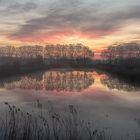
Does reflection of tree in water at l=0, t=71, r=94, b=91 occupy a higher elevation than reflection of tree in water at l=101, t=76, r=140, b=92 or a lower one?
higher

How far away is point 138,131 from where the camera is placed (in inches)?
378

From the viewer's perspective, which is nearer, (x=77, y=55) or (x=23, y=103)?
(x=23, y=103)

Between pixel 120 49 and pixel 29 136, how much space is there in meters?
96.6

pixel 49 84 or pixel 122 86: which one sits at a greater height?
pixel 49 84

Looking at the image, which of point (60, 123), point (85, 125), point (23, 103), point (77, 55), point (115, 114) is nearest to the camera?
point (60, 123)

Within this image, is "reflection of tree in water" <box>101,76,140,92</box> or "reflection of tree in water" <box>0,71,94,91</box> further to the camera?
"reflection of tree in water" <box>0,71,94,91</box>

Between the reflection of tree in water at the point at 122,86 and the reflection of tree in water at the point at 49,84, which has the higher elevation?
the reflection of tree in water at the point at 49,84

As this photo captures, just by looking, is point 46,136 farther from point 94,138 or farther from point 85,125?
point 85,125

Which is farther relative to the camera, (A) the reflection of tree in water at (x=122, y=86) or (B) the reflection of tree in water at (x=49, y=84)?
(B) the reflection of tree in water at (x=49, y=84)

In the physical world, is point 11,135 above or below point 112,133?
above

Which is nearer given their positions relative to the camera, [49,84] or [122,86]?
[122,86]

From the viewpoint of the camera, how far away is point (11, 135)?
7.05 metres

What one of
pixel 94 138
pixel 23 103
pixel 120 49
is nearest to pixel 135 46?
pixel 120 49

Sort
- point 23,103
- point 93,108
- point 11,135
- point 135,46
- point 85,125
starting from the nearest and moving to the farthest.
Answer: point 11,135
point 85,125
point 93,108
point 23,103
point 135,46
